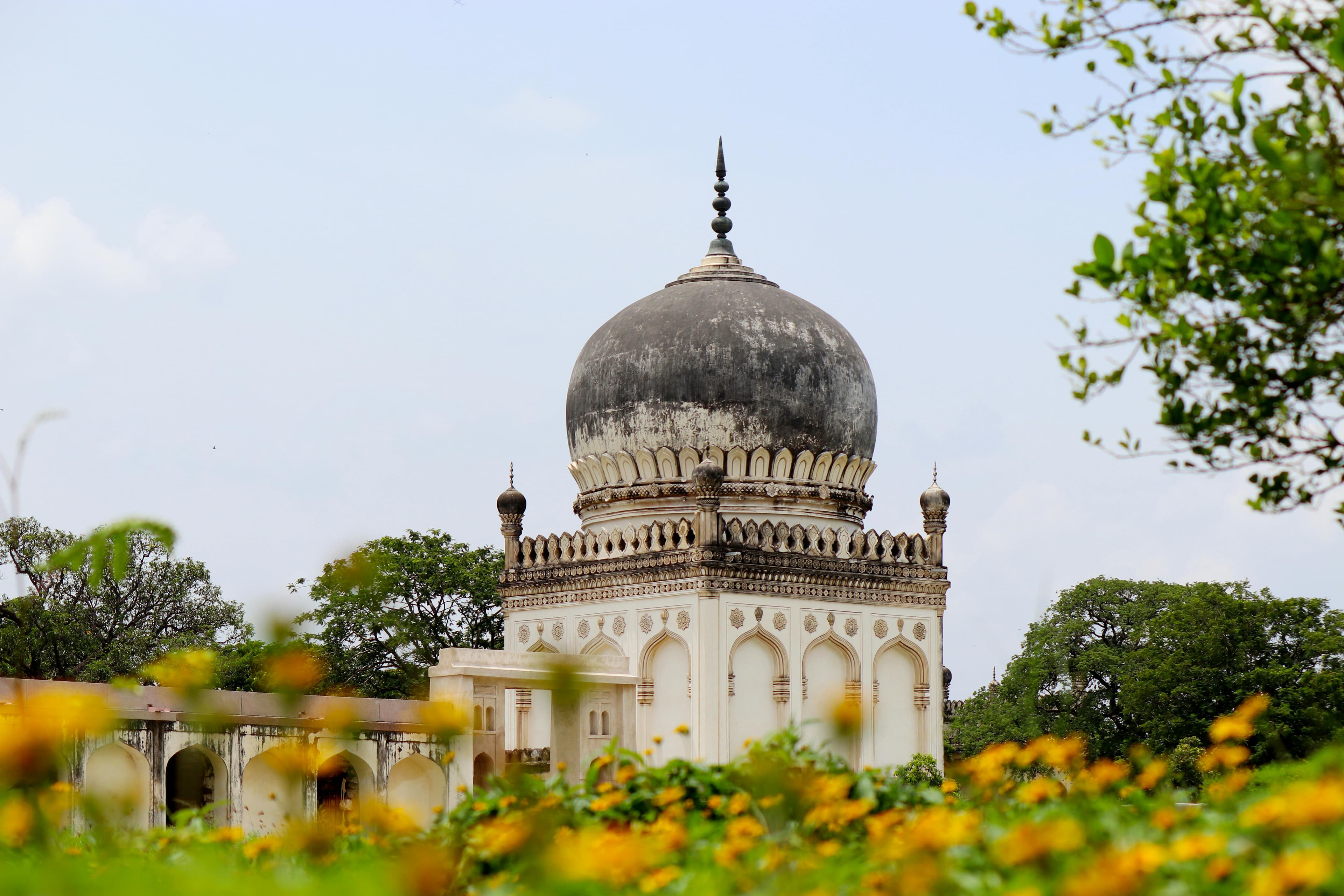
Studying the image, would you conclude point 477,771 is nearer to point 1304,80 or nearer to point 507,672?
point 507,672

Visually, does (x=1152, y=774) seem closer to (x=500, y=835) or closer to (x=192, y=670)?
(x=500, y=835)

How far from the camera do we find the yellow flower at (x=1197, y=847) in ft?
14.4

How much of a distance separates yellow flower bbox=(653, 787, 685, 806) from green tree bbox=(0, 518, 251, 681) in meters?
25.1

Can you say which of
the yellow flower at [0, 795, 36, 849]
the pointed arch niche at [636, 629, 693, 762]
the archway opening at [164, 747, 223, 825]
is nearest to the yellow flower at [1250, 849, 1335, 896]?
the yellow flower at [0, 795, 36, 849]

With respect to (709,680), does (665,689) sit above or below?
below

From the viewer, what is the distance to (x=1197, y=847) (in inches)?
175

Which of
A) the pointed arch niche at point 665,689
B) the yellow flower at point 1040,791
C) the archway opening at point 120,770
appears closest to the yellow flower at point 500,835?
the yellow flower at point 1040,791

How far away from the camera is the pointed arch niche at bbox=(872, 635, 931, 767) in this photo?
75.2 feet

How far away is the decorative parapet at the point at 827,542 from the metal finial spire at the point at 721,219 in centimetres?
458

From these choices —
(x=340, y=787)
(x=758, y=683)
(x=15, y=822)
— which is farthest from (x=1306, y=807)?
(x=758, y=683)

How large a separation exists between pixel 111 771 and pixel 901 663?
10.6m

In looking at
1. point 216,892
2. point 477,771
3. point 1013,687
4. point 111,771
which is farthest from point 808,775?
point 1013,687

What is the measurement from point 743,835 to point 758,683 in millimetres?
16469

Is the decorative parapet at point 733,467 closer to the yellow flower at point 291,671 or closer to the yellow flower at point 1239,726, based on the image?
the yellow flower at point 1239,726
